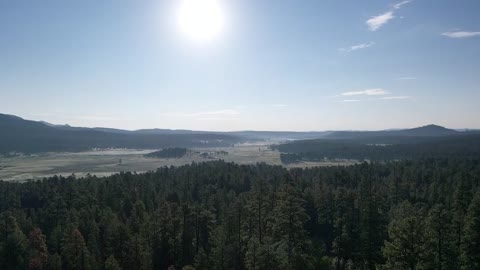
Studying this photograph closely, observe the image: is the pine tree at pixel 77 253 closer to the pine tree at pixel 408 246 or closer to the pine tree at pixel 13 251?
the pine tree at pixel 13 251

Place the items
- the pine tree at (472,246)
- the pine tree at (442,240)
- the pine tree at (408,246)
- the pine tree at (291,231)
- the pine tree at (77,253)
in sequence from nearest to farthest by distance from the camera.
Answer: the pine tree at (408,246)
the pine tree at (472,246)
the pine tree at (442,240)
the pine tree at (291,231)
the pine tree at (77,253)

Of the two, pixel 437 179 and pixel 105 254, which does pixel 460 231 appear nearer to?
pixel 105 254

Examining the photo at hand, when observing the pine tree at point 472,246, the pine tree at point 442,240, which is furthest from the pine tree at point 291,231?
the pine tree at point 472,246

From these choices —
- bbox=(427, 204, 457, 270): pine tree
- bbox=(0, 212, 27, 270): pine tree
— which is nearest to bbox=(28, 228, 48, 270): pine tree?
bbox=(0, 212, 27, 270): pine tree

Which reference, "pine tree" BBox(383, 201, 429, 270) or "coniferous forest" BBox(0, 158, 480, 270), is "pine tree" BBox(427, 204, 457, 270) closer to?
"coniferous forest" BBox(0, 158, 480, 270)

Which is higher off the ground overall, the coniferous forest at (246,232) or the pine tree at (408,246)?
the pine tree at (408,246)

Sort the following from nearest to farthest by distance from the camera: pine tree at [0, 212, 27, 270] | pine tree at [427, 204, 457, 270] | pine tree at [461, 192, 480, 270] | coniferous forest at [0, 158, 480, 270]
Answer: pine tree at [461, 192, 480, 270] < coniferous forest at [0, 158, 480, 270] < pine tree at [427, 204, 457, 270] < pine tree at [0, 212, 27, 270]

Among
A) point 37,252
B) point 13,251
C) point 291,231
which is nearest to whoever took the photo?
point 291,231

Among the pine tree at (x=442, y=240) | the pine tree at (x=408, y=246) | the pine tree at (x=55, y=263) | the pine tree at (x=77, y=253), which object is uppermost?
the pine tree at (x=408, y=246)

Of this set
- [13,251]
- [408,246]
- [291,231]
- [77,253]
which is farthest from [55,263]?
[408,246]

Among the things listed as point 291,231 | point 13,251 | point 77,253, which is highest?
point 291,231

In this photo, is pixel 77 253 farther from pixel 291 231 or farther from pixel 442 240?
pixel 442 240

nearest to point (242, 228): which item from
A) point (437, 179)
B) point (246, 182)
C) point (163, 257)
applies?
point (163, 257)

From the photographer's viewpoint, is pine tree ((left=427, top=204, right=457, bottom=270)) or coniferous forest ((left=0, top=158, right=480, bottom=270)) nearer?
coniferous forest ((left=0, top=158, right=480, bottom=270))
